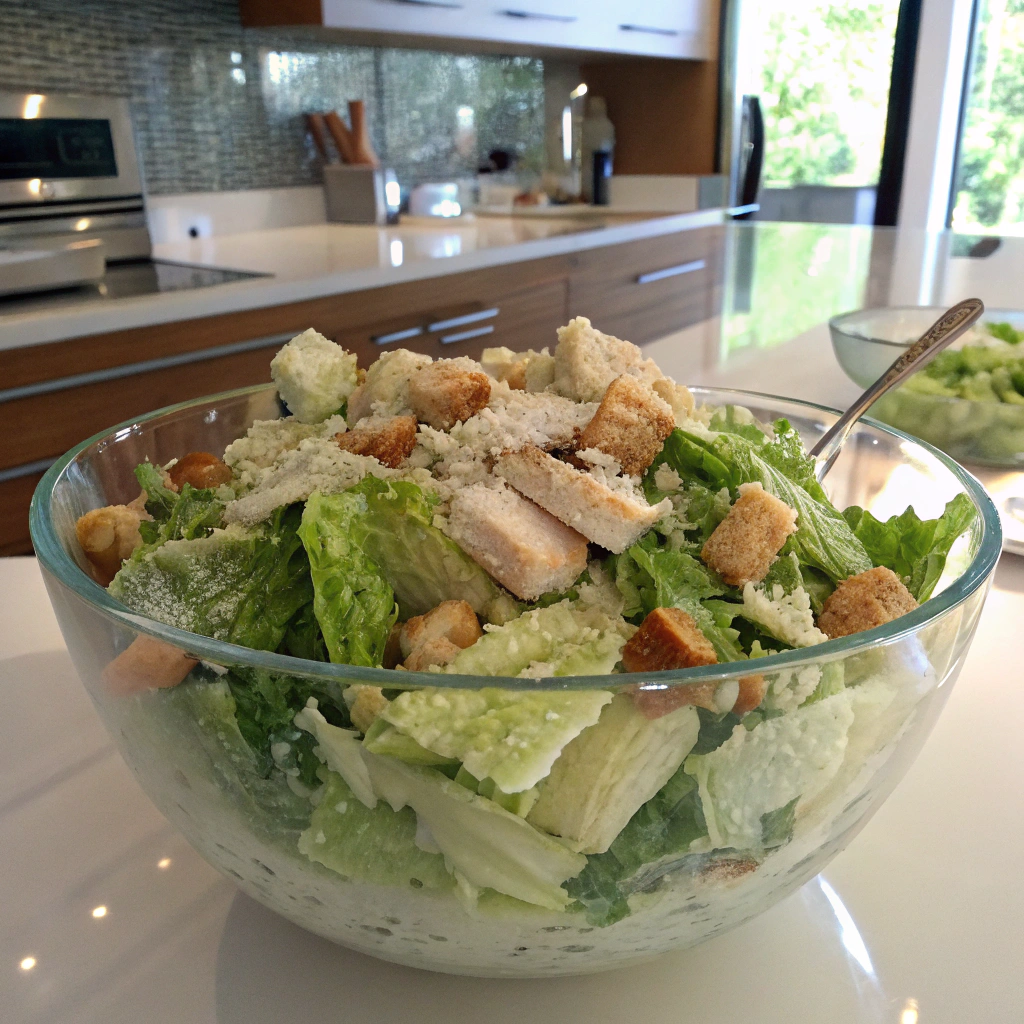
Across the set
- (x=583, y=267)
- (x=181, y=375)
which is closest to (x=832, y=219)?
(x=583, y=267)

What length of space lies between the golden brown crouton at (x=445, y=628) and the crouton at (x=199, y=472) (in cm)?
26

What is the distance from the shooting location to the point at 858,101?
440 centimetres

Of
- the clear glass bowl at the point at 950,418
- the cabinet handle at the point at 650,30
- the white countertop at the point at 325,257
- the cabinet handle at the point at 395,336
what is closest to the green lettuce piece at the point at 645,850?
the clear glass bowl at the point at 950,418

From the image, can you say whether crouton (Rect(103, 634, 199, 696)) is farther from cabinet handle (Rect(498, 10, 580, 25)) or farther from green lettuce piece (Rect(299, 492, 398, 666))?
cabinet handle (Rect(498, 10, 580, 25))

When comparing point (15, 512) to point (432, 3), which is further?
point (432, 3)

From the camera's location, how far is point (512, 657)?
46 cm

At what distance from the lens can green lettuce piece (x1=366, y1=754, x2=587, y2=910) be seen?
413 mm

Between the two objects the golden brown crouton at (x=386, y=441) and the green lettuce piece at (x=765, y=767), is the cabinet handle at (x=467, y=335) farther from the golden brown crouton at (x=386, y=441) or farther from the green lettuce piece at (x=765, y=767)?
the green lettuce piece at (x=765, y=767)

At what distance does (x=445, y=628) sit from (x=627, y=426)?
18 cm

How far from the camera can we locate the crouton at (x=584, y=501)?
0.52 metres

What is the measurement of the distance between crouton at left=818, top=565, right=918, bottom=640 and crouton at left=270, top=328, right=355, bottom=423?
39 centimetres

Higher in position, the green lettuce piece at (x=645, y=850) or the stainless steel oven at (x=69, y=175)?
the stainless steel oven at (x=69, y=175)

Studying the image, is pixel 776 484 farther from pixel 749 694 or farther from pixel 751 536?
pixel 749 694

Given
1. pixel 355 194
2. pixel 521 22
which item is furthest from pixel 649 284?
pixel 355 194
